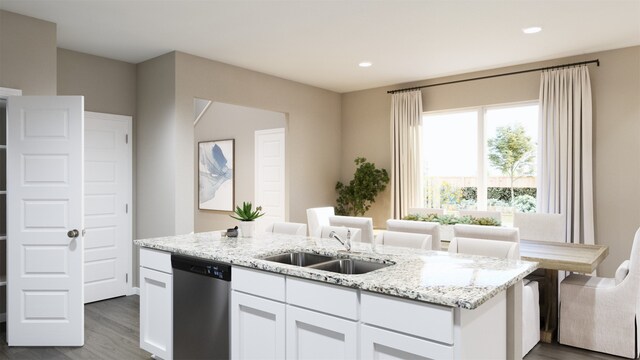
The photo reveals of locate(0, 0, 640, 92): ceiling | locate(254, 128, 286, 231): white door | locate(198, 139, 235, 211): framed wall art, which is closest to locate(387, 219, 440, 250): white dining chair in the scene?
locate(0, 0, 640, 92): ceiling

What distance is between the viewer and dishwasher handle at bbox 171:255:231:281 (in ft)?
8.11

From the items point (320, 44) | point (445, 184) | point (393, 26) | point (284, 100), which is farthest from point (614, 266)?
point (284, 100)

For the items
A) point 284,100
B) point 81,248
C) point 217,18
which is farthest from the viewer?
point 284,100

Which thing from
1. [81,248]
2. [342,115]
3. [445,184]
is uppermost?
[342,115]

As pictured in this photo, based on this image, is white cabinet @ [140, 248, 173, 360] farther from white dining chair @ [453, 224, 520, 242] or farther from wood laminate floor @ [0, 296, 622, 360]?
white dining chair @ [453, 224, 520, 242]

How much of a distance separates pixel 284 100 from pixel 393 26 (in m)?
2.29

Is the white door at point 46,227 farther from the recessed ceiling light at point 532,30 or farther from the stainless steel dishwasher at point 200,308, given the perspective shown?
the recessed ceiling light at point 532,30

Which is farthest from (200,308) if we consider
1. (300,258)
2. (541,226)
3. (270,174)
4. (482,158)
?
(482,158)

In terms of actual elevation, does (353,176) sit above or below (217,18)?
below

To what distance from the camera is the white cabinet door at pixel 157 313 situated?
2.80 metres

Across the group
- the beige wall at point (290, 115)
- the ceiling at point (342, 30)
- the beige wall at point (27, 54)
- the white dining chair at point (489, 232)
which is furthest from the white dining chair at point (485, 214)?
the beige wall at point (27, 54)

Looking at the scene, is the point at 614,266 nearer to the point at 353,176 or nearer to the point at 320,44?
the point at 353,176

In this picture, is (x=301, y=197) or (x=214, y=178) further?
(x=214, y=178)

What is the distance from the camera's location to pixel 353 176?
6.75m
